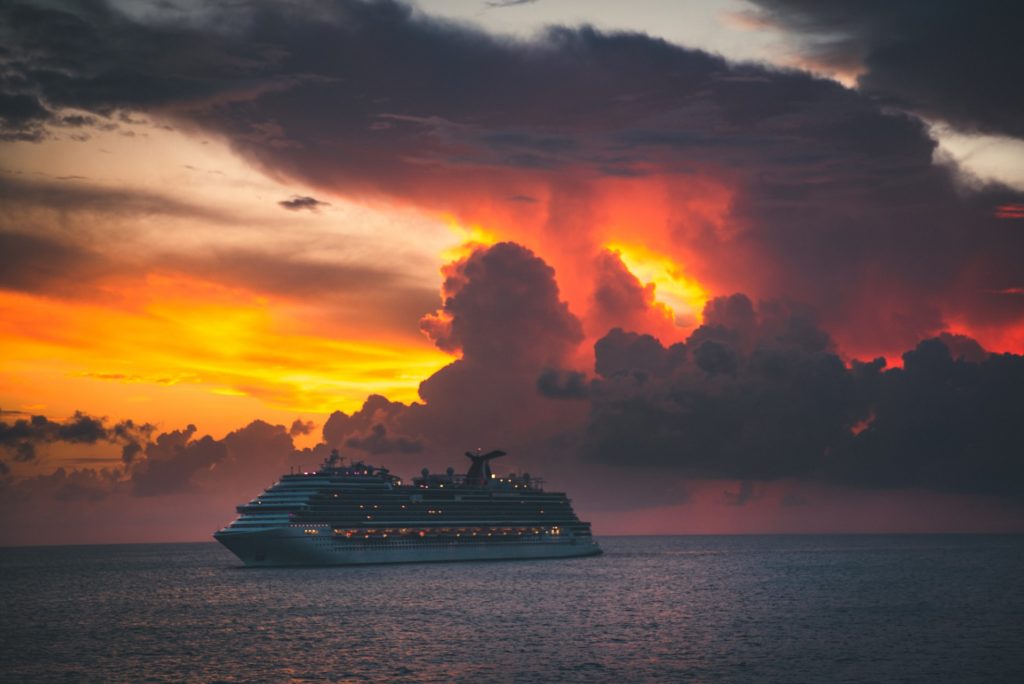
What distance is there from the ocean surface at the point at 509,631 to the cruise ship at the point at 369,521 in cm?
570

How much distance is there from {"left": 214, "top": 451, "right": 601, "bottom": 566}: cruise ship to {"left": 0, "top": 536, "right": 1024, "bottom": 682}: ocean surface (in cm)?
570

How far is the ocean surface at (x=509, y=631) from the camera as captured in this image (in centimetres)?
7362

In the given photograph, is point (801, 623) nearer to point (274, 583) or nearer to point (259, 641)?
point (259, 641)

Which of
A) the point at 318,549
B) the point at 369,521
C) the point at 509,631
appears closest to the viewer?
the point at 509,631

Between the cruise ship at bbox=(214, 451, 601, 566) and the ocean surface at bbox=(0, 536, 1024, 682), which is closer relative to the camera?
the ocean surface at bbox=(0, 536, 1024, 682)

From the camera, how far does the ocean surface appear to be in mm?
73625

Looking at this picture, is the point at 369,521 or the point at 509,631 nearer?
the point at 509,631

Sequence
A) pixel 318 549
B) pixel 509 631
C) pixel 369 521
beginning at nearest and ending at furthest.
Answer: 1. pixel 509 631
2. pixel 318 549
3. pixel 369 521

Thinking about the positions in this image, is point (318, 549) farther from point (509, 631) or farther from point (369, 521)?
point (509, 631)

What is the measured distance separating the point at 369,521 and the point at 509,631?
81530 millimetres

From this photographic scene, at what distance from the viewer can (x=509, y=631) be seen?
312 feet

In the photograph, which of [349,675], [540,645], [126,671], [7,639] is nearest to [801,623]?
[540,645]

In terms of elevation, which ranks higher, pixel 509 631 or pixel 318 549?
pixel 318 549

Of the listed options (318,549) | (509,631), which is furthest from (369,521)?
(509,631)
